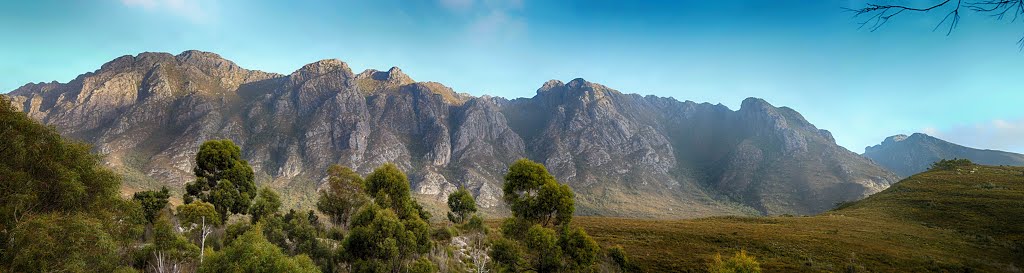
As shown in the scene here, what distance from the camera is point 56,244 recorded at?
16.8 metres

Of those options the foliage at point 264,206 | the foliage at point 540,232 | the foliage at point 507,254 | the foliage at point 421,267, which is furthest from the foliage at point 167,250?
the foliage at point 540,232

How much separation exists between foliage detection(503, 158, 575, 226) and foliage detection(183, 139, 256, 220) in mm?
32255

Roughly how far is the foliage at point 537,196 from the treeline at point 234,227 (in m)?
0.10

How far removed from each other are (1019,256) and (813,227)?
17.4m

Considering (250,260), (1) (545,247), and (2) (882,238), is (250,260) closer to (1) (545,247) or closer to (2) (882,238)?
(1) (545,247)

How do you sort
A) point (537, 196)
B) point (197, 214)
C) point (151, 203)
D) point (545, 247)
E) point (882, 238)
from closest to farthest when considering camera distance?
point (545, 247) → point (537, 196) → point (197, 214) → point (882, 238) → point (151, 203)

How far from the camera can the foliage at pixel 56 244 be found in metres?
16.1

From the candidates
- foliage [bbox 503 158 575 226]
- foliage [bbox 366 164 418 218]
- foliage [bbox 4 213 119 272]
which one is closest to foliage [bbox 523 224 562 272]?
foliage [bbox 503 158 575 226]

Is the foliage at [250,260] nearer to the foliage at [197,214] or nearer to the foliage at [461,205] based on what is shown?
the foliage at [197,214]

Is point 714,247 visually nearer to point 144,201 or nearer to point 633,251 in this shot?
point 633,251

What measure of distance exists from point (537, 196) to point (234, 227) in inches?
1220

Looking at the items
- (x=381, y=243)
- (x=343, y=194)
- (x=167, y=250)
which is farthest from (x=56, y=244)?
(x=343, y=194)

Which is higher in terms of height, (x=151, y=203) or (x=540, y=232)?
(x=151, y=203)

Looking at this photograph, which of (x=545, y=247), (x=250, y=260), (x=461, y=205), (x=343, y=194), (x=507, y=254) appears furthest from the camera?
(x=461, y=205)
